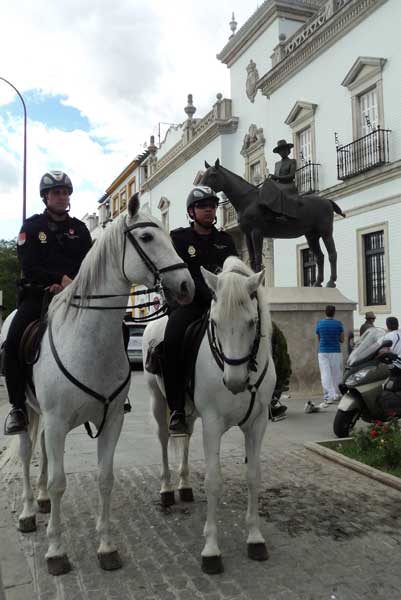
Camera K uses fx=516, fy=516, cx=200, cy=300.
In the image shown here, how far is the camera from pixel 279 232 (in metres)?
11.2

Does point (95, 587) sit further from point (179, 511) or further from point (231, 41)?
point (231, 41)

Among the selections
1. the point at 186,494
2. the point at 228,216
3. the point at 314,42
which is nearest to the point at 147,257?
the point at 186,494

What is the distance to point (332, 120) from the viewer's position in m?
19.8

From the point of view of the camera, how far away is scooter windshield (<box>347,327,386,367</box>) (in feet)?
22.8

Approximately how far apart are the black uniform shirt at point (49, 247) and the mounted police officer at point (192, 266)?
0.84 metres

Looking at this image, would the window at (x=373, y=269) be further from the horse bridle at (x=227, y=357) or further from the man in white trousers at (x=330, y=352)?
the horse bridle at (x=227, y=357)

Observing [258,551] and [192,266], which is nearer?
[258,551]

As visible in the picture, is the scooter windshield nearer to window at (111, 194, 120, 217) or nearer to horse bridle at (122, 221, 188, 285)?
horse bridle at (122, 221, 188, 285)

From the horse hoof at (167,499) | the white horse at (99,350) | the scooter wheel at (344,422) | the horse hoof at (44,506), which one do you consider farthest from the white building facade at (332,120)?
the white horse at (99,350)

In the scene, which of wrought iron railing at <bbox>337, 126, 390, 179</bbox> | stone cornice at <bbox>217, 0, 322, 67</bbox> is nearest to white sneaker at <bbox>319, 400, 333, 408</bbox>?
wrought iron railing at <bbox>337, 126, 390, 179</bbox>

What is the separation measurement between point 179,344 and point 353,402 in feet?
12.1

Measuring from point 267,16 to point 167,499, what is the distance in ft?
81.8

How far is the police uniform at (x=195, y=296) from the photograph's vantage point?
13.4 feet

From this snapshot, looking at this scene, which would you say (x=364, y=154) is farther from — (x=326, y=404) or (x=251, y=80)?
(x=326, y=404)
